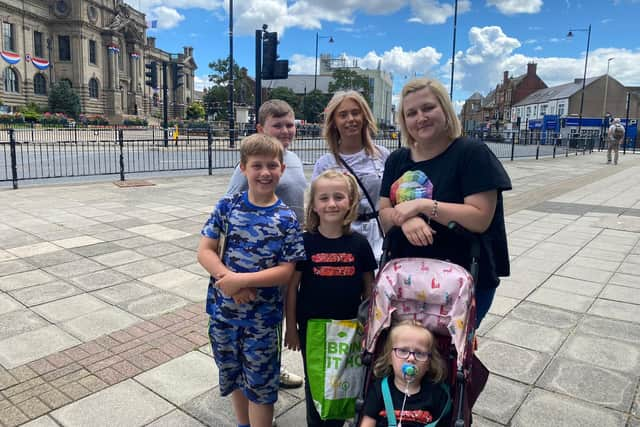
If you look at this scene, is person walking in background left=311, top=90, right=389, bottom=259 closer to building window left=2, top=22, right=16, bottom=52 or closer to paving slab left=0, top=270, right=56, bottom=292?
paving slab left=0, top=270, right=56, bottom=292

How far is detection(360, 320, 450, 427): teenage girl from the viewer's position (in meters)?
1.90

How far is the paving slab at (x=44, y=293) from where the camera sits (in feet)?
14.5

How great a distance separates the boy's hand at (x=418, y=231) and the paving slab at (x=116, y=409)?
6.01 ft

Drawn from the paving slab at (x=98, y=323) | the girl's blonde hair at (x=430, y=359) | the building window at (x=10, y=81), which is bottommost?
the paving slab at (x=98, y=323)

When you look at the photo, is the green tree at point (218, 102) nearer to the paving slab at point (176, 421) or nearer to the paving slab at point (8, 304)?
the paving slab at point (8, 304)

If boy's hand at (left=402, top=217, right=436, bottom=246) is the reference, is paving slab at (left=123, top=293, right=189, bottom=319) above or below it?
below

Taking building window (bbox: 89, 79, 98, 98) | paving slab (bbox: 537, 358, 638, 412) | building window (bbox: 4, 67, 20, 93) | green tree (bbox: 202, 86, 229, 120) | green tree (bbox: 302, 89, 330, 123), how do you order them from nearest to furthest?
paving slab (bbox: 537, 358, 638, 412)
building window (bbox: 4, 67, 20, 93)
building window (bbox: 89, 79, 98, 98)
green tree (bbox: 202, 86, 229, 120)
green tree (bbox: 302, 89, 330, 123)

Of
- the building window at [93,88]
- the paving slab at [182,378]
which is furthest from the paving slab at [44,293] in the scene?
the building window at [93,88]

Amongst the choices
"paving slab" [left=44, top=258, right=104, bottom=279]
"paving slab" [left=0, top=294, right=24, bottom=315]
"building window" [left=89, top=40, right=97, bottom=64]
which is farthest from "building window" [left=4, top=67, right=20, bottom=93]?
"paving slab" [left=0, top=294, right=24, bottom=315]

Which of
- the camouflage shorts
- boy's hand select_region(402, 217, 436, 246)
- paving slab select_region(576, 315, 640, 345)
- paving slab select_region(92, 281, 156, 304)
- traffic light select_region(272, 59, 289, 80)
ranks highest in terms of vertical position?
traffic light select_region(272, 59, 289, 80)

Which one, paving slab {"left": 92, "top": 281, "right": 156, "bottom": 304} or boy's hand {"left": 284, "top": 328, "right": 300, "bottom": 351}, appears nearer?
boy's hand {"left": 284, "top": 328, "right": 300, "bottom": 351}

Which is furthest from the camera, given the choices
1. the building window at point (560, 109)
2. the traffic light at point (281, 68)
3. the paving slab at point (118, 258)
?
the building window at point (560, 109)

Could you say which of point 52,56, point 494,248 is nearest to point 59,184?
point 494,248

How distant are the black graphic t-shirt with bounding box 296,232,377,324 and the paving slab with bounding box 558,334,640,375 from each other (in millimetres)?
2227
